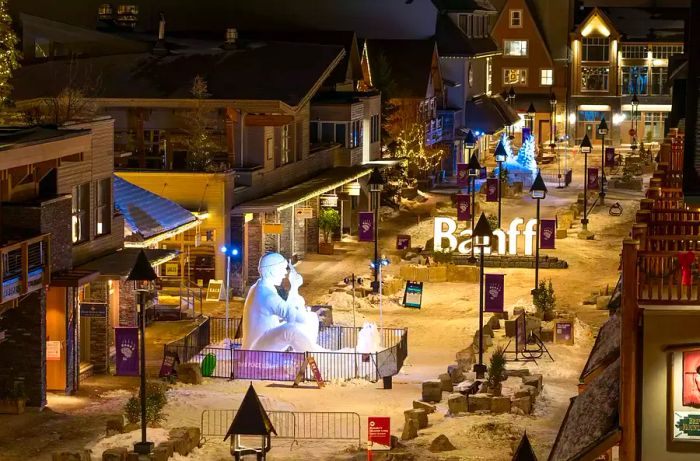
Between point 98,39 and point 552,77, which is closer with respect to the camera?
point 98,39

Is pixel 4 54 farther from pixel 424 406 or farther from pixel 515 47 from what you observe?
pixel 515 47

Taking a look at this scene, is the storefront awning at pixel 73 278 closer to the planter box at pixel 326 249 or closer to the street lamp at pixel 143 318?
the street lamp at pixel 143 318

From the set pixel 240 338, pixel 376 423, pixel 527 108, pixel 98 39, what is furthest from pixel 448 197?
pixel 376 423

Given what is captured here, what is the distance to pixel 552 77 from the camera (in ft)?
390

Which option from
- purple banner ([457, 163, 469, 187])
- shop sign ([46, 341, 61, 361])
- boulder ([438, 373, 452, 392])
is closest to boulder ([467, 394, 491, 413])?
boulder ([438, 373, 452, 392])

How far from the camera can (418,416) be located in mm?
35375

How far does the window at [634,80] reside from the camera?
384 ft

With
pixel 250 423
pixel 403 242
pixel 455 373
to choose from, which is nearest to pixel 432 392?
pixel 455 373

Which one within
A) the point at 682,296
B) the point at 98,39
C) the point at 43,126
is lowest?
the point at 682,296

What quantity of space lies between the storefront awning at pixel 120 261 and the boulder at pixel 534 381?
34.1 feet

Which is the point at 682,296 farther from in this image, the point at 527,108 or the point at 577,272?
the point at 527,108

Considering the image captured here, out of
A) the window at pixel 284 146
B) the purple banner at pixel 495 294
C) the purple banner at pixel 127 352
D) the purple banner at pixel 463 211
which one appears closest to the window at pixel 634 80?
the purple banner at pixel 463 211

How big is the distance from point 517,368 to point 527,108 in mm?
76343

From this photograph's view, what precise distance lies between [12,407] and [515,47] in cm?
8450
